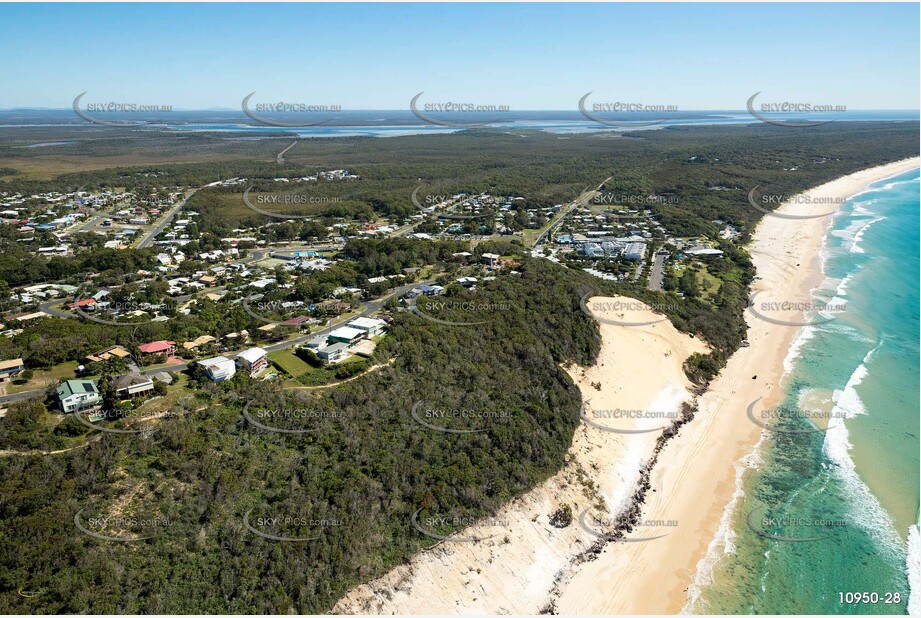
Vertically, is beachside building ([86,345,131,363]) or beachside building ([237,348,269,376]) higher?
beachside building ([86,345,131,363])

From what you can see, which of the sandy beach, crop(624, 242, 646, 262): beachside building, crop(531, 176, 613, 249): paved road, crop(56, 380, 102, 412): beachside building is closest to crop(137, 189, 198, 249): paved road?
crop(56, 380, 102, 412): beachside building

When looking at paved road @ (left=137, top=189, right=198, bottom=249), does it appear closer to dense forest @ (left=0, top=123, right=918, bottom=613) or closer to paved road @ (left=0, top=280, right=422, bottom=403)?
dense forest @ (left=0, top=123, right=918, bottom=613)

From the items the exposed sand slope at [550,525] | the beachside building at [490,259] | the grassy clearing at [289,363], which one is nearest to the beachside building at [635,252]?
the beachside building at [490,259]

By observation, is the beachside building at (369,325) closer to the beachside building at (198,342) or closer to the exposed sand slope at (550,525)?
the beachside building at (198,342)

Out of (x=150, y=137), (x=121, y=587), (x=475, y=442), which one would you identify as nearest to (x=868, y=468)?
(x=475, y=442)

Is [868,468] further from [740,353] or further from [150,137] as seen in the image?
[150,137]

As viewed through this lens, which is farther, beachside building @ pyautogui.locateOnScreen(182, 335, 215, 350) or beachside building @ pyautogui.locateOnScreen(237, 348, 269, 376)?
beachside building @ pyautogui.locateOnScreen(182, 335, 215, 350)

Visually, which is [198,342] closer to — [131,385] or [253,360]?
[253,360]
